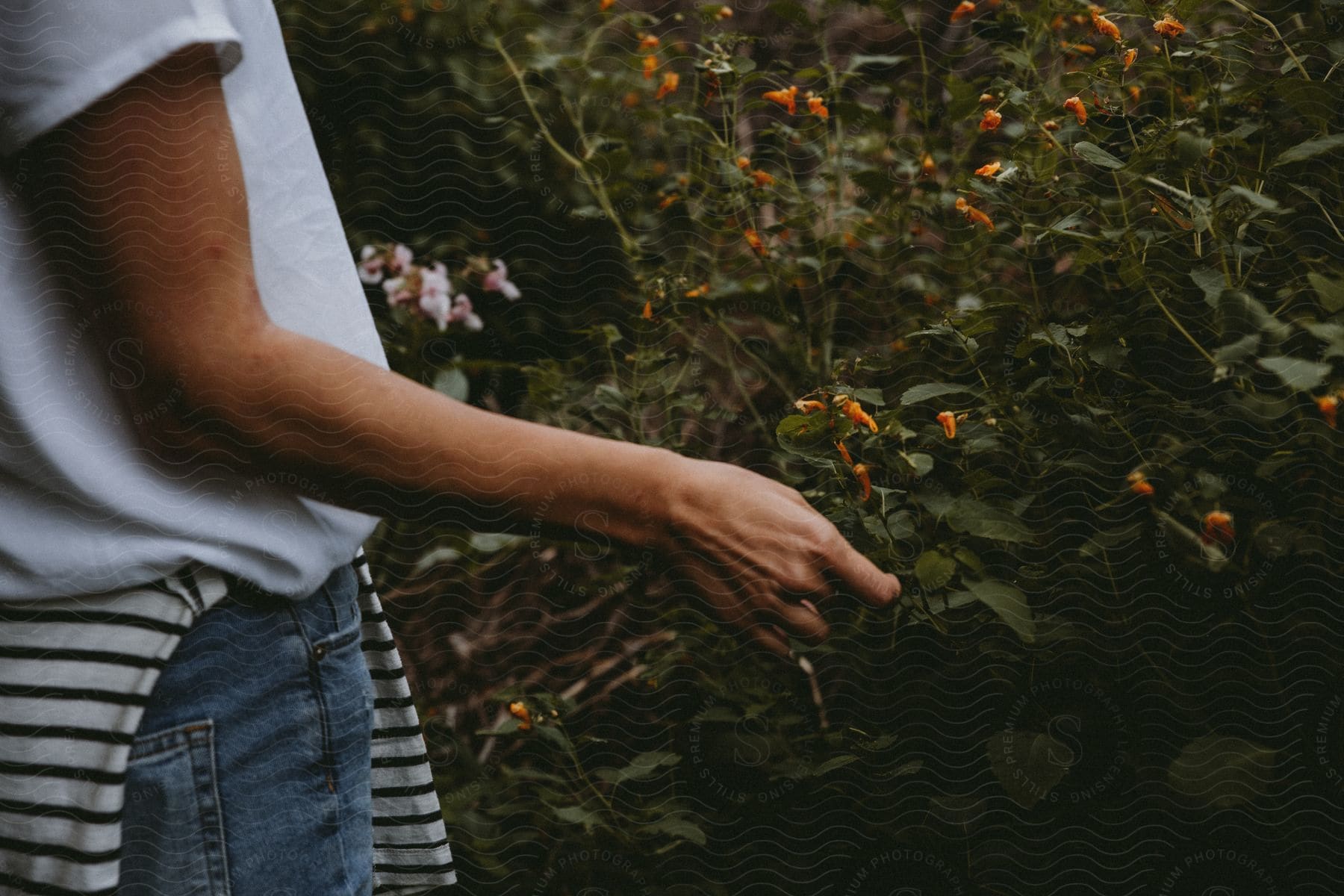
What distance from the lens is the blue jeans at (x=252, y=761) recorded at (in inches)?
21.0

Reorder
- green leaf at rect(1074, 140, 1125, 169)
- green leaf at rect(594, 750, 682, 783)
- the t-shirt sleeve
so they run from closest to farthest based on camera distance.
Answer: the t-shirt sleeve
green leaf at rect(1074, 140, 1125, 169)
green leaf at rect(594, 750, 682, 783)

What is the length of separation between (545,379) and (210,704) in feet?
2.05

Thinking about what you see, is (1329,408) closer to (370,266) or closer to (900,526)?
(900,526)

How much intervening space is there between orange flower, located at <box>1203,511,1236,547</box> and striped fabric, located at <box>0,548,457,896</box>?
61 centimetres

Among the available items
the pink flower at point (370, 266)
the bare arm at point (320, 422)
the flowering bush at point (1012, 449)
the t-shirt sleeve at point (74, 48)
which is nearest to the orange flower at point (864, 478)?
the flowering bush at point (1012, 449)

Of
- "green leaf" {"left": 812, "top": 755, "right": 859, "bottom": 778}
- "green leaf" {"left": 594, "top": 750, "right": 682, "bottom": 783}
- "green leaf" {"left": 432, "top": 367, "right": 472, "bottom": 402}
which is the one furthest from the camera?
"green leaf" {"left": 432, "top": 367, "right": 472, "bottom": 402}

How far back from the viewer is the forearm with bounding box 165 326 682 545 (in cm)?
50

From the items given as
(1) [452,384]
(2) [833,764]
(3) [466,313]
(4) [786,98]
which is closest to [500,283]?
(3) [466,313]

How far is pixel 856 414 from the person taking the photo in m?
0.71

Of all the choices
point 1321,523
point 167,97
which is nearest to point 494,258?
Answer: point 167,97

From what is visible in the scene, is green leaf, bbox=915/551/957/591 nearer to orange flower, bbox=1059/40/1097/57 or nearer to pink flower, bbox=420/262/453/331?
orange flower, bbox=1059/40/1097/57

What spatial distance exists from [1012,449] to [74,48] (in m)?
0.65

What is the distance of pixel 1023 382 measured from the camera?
2.60ft

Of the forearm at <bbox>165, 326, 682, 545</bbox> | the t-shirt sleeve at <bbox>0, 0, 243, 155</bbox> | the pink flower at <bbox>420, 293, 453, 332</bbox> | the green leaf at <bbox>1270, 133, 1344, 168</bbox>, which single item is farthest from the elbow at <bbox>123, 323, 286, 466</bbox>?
the pink flower at <bbox>420, 293, 453, 332</bbox>
